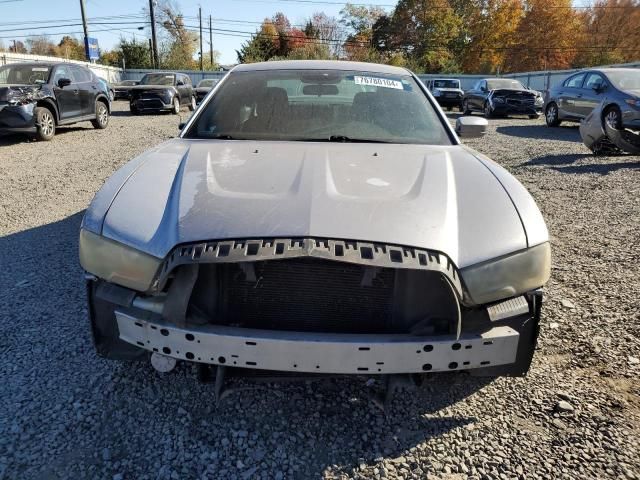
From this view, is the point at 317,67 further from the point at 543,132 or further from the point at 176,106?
the point at 176,106

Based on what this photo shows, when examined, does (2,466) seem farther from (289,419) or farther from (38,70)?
(38,70)

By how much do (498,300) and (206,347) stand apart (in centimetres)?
115

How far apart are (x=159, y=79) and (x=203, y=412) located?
17.7 meters

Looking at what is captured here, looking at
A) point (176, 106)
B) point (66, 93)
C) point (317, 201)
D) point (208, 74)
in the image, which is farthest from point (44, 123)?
point (208, 74)

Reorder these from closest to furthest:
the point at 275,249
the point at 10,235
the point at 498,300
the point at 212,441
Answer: the point at 275,249
the point at 498,300
the point at 212,441
the point at 10,235

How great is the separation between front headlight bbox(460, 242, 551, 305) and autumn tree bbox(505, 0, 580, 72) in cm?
5182

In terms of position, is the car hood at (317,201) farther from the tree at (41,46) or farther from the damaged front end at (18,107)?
the tree at (41,46)

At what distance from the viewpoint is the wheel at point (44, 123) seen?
10099 mm

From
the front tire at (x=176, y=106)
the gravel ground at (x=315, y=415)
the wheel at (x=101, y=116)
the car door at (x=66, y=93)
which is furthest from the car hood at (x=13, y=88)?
the gravel ground at (x=315, y=415)

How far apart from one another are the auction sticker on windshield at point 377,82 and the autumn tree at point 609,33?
47.9 metres

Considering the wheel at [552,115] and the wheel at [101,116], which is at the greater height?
the wheel at [552,115]

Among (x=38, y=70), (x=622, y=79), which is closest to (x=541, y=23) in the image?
(x=622, y=79)

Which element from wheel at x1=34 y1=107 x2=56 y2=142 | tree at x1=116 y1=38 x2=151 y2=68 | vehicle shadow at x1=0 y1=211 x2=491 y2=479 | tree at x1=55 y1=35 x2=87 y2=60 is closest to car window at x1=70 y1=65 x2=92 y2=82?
wheel at x1=34 y1=107 x2=56 y2=142

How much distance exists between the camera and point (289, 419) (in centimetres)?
218
